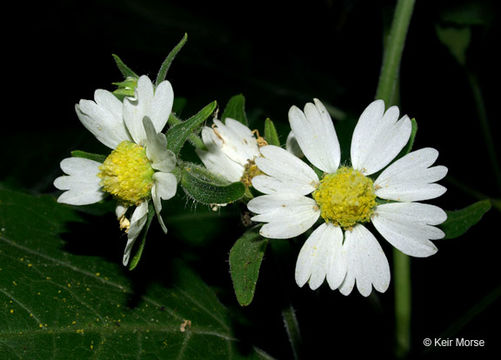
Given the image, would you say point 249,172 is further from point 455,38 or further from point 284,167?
point 455,38

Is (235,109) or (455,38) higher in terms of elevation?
(455,38)

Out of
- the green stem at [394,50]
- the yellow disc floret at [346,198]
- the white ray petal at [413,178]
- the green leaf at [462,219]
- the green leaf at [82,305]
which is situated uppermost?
the green stem at [394,50]

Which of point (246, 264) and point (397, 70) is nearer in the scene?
point (246, 264)

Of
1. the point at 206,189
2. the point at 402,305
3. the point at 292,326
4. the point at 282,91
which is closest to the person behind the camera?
the point at 206,189

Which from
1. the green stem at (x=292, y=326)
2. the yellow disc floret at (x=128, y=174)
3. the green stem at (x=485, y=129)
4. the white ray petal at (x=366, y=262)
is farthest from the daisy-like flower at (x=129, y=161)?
the green stem at (x=485, y=129)

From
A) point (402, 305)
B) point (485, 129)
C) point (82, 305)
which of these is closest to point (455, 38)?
point (485, 129)

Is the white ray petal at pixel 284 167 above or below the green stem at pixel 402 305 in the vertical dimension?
above

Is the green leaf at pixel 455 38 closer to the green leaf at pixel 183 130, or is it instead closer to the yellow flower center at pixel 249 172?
the yellow flower center at pixel 249 172
